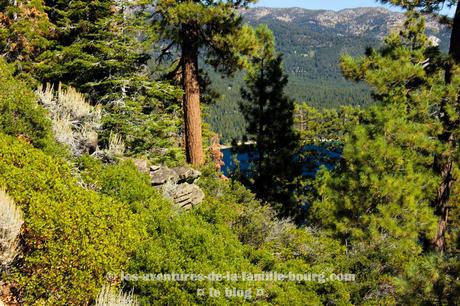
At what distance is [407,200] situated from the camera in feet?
30.6

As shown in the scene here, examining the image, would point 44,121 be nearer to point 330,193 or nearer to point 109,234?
point 109,234

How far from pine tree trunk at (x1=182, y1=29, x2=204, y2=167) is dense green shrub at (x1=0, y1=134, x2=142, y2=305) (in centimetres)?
571

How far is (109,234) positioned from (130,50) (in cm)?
685

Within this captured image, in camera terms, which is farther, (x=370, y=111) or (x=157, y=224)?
(x=370, y=111)

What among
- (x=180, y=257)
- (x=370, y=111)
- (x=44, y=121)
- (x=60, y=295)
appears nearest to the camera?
(x=60, y=295)

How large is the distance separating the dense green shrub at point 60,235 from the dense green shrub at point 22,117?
0.81 meters

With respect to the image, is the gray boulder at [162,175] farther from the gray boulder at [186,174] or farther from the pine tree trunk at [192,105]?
the pine tree trunk at [192,105]

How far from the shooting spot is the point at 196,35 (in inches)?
430

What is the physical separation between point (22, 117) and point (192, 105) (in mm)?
5417

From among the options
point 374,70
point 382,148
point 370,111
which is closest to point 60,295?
point 374,70

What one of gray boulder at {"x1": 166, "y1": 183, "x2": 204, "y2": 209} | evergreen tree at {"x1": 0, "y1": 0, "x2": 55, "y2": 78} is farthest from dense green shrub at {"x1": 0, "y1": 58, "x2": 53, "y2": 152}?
evergreen tree at {"x1": 0, "y1": 0, "x2": 55, "y2": 78}

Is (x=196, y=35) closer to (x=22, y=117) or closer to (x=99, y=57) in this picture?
(x=99, y=57)

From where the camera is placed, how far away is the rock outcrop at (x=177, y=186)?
784cm

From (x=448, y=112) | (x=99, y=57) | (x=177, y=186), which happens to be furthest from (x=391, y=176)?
(x=99, y=57)
